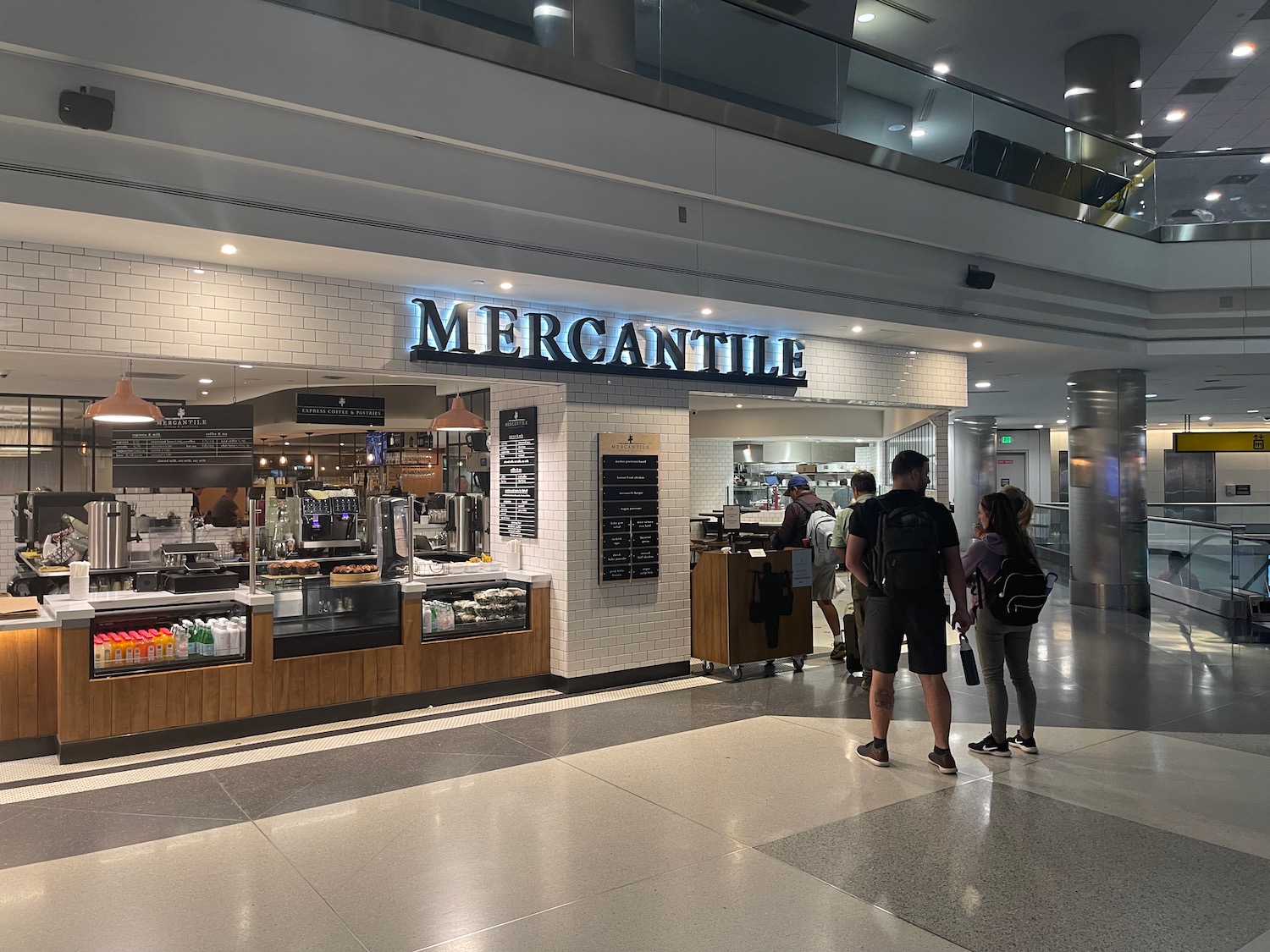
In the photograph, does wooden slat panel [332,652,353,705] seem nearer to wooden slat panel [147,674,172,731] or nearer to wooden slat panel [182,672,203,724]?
wooden slat panel [182,672,203,724]

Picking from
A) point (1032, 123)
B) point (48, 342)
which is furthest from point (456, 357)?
point (1032, 123)

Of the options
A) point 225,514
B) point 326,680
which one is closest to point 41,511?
point 225,514

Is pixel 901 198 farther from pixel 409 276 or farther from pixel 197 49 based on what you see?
pixel 197 49

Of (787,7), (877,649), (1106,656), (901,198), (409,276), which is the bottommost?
(1106,656)

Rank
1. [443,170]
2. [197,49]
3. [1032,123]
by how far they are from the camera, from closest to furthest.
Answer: [197,49] < [443,170] < [1032,123]

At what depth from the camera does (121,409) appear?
562 cm

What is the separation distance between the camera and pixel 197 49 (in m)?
4.75

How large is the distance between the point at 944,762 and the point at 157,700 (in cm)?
497

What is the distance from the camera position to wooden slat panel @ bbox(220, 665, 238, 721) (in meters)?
5.93

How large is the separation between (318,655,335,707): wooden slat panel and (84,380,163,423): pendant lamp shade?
204cm

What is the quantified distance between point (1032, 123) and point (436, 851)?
30.3 ft

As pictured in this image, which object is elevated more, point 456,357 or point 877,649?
point 456,357

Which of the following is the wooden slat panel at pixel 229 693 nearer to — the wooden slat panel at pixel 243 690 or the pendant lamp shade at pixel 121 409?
the wooden slat panel at pixel 243 690

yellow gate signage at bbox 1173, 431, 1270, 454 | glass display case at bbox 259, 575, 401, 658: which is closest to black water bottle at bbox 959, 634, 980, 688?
glass display case at bbox 259, 575, 401, 658
